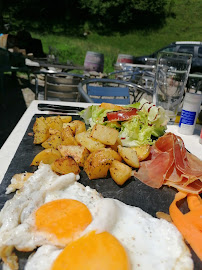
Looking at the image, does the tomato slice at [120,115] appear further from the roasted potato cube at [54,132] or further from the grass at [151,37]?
the grass at [151,37]

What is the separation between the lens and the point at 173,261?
3.21 ft

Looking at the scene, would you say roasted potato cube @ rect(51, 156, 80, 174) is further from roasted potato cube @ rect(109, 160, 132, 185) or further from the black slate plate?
roasted potato cube @ rect(109, 160, 132, 185)

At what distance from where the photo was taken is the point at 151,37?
23656mm

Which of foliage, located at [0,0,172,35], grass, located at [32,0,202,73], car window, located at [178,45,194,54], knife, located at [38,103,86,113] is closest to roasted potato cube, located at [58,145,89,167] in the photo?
knife, located at [38,103,86,113]

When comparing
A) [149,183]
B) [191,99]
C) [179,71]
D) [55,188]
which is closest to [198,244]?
[149,183]

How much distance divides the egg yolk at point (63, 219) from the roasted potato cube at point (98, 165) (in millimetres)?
347

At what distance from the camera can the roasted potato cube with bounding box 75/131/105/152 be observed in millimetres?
1648

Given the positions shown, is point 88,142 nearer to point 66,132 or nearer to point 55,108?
point 66,132

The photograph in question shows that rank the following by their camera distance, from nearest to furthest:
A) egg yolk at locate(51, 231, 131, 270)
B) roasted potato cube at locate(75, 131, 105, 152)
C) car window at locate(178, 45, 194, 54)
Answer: egg yolk at locate(51, 231, 131, 270) → roasted potato cube at locate(75, 131, 105, 152) → car window at locate(178, 45, 194, 54)

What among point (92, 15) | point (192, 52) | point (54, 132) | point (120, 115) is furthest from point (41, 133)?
point (92, 15)

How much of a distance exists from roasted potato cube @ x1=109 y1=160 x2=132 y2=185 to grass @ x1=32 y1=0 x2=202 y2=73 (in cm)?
1780

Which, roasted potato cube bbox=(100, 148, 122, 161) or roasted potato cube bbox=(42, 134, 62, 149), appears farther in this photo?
roasted potato cube bbox=(42, 134, 62, 149)

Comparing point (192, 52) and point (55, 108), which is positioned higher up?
point (192, 52)

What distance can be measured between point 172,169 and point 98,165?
0.47 metres
